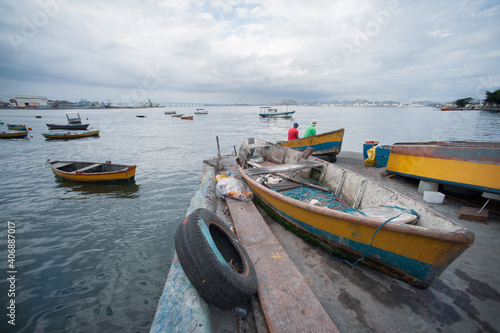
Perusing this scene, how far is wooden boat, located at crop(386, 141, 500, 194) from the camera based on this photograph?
184 inches

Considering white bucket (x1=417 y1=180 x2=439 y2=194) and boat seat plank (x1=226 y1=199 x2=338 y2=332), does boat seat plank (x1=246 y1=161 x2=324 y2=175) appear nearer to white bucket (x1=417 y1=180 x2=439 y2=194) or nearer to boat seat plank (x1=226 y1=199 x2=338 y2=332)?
boat seat plank (x1=226 y1=199 x2=338 y2=332)

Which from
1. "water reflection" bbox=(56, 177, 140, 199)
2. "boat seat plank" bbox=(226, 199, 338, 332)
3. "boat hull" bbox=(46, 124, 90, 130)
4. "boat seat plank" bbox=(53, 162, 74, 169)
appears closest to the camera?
"boat seat plank" bbox=(226, 199, 338, 332)

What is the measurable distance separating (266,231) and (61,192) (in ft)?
35.5

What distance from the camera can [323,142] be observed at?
10.4 meters

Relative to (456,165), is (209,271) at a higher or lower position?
lower

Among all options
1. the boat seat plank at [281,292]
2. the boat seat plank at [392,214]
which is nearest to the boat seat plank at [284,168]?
the boat seat plank at [281,292]

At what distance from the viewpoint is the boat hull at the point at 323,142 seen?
10.2 m

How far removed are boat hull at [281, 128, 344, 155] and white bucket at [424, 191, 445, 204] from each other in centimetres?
529

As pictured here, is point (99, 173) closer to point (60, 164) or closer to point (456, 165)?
point (60, 164)

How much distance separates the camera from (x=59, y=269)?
4664mm

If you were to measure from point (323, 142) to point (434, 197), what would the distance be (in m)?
5.55

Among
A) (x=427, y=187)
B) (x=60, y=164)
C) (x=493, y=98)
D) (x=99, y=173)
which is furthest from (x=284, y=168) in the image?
(x=493, y=98)

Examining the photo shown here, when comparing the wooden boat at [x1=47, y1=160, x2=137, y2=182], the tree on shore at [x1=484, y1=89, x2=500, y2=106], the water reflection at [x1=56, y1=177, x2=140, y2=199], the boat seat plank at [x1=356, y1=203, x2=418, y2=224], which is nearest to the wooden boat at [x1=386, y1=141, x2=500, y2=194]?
the boat seat plank at [x1=356, y1=203, x2=418, y2=224]

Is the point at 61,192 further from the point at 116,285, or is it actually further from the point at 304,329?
the point at 304,329
